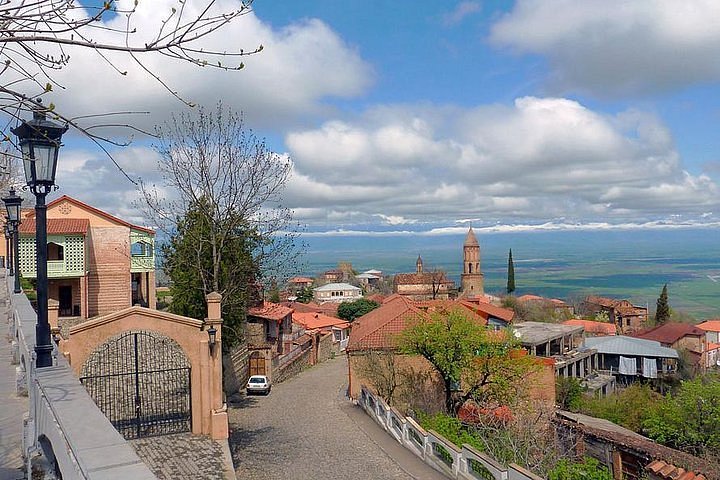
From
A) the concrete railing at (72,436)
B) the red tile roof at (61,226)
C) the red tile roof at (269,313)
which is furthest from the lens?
the red tile roof at (269,313)

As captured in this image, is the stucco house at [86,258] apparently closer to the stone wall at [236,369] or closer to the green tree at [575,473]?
the stone wall at [236,369]

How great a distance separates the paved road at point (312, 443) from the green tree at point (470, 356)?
307 cm

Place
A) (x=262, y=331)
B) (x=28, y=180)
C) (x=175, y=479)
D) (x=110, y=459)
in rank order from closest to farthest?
(x=110, y=459)
(x=28, y=180)
(x=175, y=479)
(x=262, y=331)

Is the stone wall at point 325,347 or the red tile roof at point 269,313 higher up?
the red tile roof at point 269,313

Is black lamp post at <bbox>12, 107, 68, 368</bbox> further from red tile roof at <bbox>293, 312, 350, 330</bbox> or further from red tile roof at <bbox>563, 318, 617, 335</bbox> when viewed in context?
red tile roof at <bbox>563, 318, 617, 335</bbox>

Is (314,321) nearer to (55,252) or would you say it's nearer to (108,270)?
(108,270)

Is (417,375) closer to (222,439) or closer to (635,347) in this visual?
(222,439)

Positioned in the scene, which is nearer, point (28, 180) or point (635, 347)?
point (28, 180)

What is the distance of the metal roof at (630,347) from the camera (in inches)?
1485

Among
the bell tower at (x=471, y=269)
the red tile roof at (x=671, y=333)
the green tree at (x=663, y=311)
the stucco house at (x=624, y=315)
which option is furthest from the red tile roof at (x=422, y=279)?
the red tile roof at (x=671, y=333)

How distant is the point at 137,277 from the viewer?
1176 inches

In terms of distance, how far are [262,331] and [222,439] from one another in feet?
53.5

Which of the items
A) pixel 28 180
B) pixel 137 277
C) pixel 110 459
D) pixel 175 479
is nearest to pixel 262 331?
pixel 137 277

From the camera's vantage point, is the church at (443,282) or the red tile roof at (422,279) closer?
the church at (443,282)
